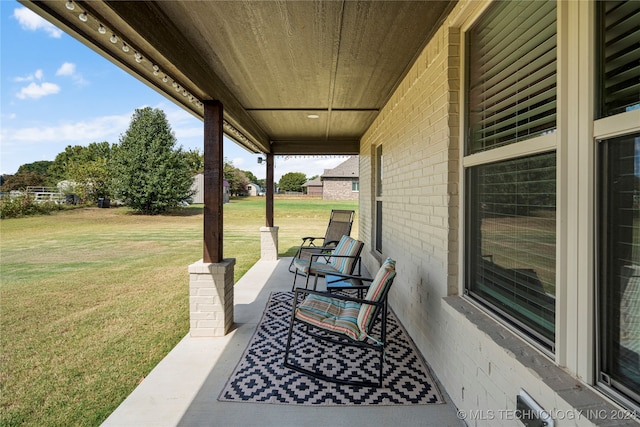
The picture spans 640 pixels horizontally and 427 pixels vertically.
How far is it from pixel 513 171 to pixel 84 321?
4.68 m

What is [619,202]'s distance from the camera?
1.10 meters

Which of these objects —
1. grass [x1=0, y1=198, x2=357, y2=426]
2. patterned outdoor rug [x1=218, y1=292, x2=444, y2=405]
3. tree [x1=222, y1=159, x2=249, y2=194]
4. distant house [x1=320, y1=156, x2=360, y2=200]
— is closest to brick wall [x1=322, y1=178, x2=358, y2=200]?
distant house [x1=320, y1=156, x2=360, y2=200]

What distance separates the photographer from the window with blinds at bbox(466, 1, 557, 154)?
1.47 metres

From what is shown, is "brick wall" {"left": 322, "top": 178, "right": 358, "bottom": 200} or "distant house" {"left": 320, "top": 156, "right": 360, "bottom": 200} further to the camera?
"brick wall" {"left": 322, "top": 178, "right": 358, "bottom": 200}

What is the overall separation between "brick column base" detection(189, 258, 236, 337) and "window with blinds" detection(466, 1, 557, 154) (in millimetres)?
2516

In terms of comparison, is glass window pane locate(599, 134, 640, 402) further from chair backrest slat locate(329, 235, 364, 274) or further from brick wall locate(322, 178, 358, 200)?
brick wall locate(322, 178, 358, 200)

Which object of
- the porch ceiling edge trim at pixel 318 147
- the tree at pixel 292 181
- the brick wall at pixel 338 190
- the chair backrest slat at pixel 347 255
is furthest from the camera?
the tree at pixel 292 181

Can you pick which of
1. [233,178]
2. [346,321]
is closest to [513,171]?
[346,321]

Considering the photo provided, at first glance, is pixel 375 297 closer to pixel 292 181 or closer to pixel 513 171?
pixel 513 171

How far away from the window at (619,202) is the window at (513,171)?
0.24 metres

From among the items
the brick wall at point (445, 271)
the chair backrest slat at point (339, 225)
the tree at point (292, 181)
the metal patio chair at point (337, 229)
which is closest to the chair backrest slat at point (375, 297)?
the brick wall at point (445, 271)

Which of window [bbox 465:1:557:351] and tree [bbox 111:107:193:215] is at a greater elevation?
tree [bbox 111:107:193:215]

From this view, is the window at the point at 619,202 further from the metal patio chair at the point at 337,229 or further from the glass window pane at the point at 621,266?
the metal patio chair at the point at 337,229

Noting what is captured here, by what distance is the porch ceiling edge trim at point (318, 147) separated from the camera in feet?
25.6
